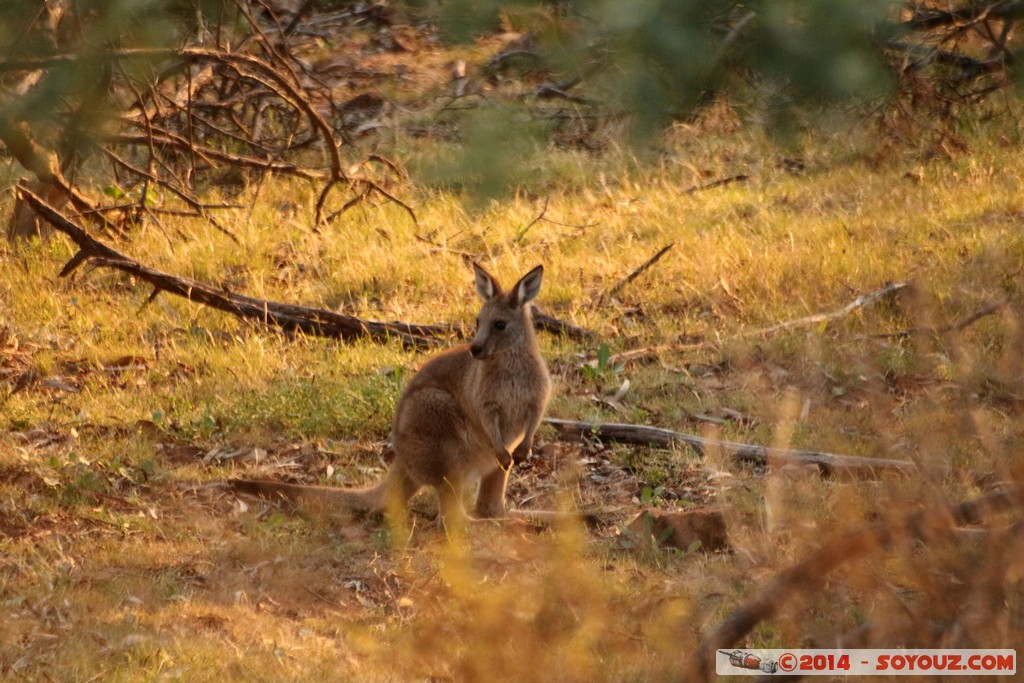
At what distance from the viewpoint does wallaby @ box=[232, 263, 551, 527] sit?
605 cm

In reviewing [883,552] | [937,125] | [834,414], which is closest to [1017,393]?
[834,414]

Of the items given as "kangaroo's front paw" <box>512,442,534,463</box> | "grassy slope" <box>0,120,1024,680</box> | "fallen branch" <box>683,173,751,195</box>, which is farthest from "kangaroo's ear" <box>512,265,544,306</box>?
"fallen branch" <box>683,173,751,195</box>

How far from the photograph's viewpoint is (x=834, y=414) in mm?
6500

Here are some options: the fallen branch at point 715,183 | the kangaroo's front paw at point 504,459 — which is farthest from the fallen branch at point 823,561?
the fallen branch at point 715,183

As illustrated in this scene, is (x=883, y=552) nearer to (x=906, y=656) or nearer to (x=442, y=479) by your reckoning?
(x=906, y=656)

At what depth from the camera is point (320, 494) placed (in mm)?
6051

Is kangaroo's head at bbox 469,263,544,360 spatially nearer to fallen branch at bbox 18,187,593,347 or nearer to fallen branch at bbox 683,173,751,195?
fallen branch at bbox 18,187,593,347

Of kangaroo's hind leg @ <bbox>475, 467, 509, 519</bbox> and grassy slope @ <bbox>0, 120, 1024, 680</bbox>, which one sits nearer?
grassy slope @ <bbox>0, 120, 1024, 680</bbox>

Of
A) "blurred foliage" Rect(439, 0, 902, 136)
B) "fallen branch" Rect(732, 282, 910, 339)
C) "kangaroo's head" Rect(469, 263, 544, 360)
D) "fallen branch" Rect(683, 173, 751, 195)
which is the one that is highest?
"blurred foliage" Rect(439, 0, 902, 136)

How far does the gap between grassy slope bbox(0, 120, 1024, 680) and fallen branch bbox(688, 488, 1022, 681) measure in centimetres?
10

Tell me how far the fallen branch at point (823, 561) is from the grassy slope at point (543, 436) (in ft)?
0.31

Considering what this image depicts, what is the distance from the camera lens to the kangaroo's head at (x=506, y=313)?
6320 mm

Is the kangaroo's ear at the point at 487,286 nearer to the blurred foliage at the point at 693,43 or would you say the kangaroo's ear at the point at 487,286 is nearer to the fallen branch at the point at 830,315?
the fallen branch at the point at 830,315

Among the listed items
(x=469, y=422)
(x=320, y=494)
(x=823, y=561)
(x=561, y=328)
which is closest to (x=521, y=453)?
(x=469, y=422)
